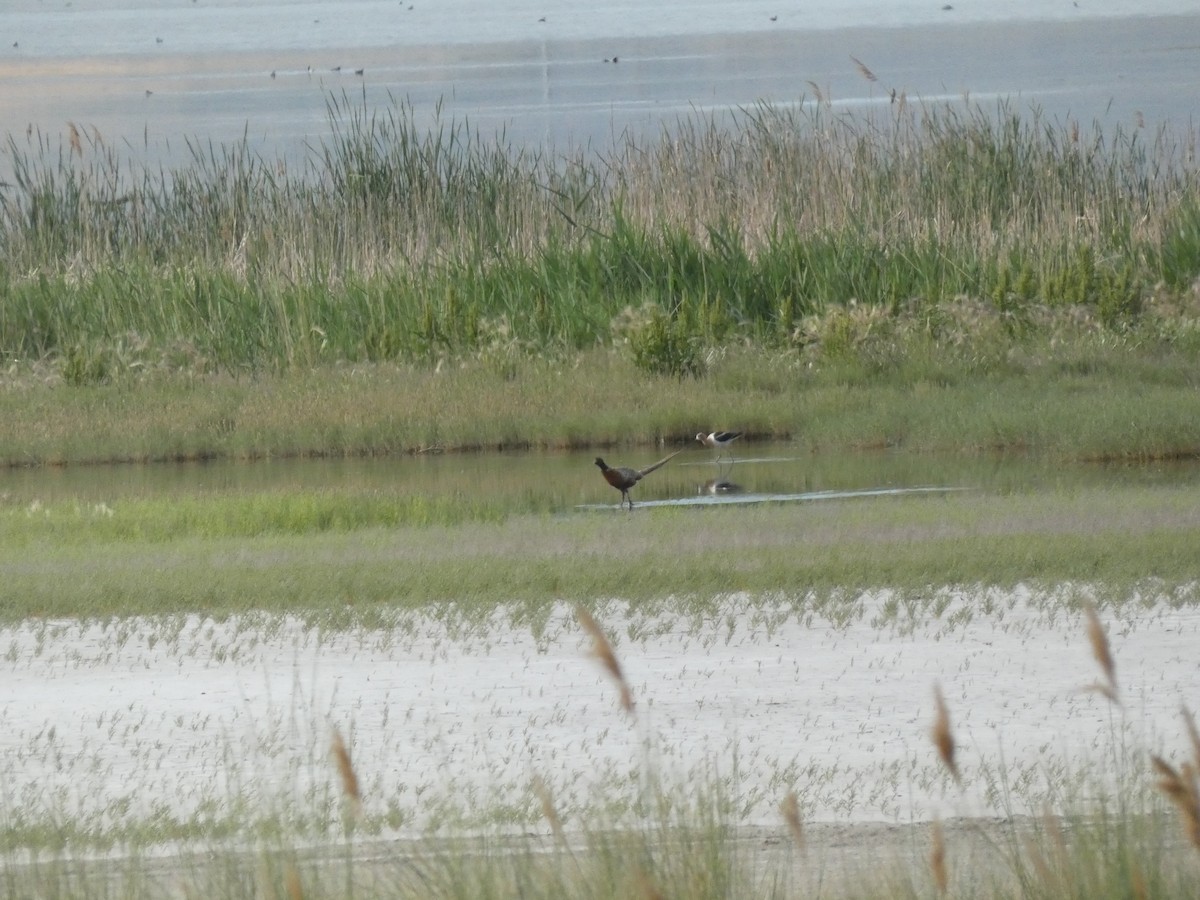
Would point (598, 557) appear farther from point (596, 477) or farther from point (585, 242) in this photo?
point (585, 242)

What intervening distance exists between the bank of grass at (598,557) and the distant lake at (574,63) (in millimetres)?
31287

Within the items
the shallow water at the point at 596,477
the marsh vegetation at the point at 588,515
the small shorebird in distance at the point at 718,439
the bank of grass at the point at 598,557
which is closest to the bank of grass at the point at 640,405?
the marsh vegetation at the point at 588,515

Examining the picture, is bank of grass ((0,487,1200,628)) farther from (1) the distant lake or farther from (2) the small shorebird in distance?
(1) the distant lake

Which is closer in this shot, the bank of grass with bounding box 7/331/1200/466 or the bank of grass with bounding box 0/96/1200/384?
the bank of grass with bounding box 7/331/1200/466

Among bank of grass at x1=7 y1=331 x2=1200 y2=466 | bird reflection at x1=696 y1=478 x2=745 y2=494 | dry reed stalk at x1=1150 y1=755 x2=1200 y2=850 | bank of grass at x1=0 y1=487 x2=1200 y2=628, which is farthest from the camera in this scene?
bank of grass at x1=7 y1=331 x2=1200 y2=466

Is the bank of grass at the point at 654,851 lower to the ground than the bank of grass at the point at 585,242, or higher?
lower

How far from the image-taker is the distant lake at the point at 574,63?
62281 millimetres

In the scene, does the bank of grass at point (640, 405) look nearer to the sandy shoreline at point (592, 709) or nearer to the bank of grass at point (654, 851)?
the sandy shoreline at point (592, 709)

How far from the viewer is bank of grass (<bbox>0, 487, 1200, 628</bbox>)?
28.5ft

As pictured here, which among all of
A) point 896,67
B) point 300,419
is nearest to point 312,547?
point 300,419

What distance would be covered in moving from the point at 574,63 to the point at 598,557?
81.9m

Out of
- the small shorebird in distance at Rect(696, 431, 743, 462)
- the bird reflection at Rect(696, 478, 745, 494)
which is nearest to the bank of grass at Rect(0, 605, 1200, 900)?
the bird reflection at Rect(696, 478, 745, 494)

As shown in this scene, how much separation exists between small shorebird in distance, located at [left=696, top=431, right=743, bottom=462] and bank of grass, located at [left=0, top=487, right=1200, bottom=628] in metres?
2.80

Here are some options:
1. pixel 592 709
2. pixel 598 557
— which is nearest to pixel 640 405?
pixel 598 557
